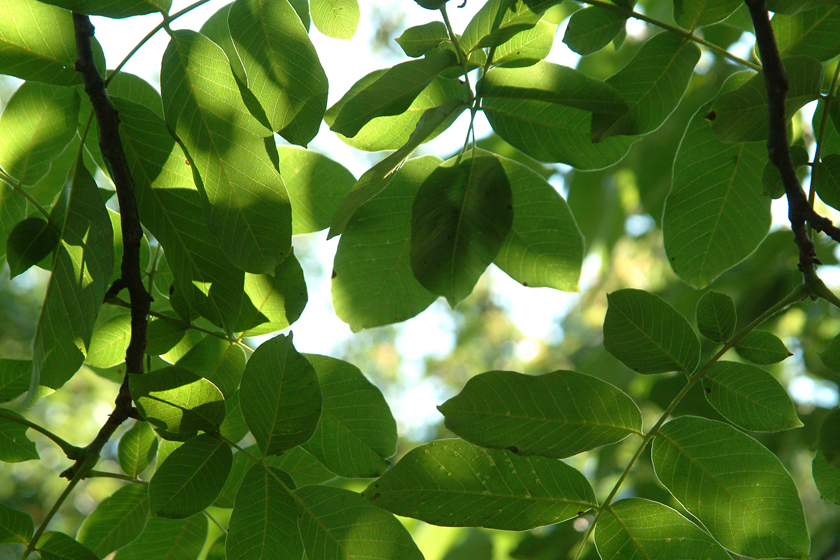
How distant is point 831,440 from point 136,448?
2.82 feet

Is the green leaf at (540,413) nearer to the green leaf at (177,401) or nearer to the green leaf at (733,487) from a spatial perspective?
the green leaf at (733,487)

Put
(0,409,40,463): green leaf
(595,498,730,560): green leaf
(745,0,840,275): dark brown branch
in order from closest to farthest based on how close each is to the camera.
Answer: (745,0,840,275): dark brown branch, (595,498,730,560): green leaf, (0,409,40,463): green leaf

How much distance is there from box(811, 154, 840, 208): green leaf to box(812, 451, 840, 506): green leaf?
1.02ft

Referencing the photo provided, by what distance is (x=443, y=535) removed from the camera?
148 cm

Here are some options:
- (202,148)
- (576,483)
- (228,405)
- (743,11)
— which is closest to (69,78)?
(202,148)

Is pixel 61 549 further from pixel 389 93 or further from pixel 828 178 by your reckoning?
pixel 828 178

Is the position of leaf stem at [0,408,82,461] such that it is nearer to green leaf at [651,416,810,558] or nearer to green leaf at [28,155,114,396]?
green leaf at [28,155,114,396]

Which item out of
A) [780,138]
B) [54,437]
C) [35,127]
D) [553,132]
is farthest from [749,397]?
[35,127]

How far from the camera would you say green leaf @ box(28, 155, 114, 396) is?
63 cm

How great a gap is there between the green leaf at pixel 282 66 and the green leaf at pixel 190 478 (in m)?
0.34

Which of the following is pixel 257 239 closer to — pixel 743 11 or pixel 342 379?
pixel 342 379

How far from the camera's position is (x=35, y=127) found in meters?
0.76

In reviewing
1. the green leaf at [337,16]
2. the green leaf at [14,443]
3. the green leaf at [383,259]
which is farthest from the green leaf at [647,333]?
the green leaf at [14,443]

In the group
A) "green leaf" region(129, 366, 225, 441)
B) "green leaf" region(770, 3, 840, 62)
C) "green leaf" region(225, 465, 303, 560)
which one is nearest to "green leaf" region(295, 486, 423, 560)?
"green leaf" region(225, 465, 303, 560)
